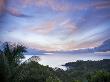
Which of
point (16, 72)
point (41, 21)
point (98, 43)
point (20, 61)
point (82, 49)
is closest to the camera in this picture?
point (16, 72)

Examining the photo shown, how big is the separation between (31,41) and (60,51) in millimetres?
6733

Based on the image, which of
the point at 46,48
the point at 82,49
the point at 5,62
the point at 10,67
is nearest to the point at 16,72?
the point at 10,67

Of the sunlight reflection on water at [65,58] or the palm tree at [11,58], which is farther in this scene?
the sunlight reflection on water at [65,58]

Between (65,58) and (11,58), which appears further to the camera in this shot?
(65,58)

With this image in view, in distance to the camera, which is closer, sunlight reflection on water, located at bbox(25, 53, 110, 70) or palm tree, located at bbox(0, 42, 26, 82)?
palm tree, located at bbox(0, 42, 26, 82)

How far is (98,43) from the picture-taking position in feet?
73.7

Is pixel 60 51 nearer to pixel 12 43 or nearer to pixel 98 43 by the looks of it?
pixel 98 43

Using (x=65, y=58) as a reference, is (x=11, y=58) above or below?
below

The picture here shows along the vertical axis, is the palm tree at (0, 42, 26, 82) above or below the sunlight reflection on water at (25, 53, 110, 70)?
below

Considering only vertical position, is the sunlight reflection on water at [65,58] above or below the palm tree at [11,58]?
above

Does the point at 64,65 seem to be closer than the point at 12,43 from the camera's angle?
No

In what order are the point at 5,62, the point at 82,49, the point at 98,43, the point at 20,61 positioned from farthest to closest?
the point at 82,49 → the point at 98,43 → the point at 20,61 → the point at 5,62

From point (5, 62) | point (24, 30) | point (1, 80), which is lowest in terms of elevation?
point (1, 80)

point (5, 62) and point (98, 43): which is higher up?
point (98, 43)
